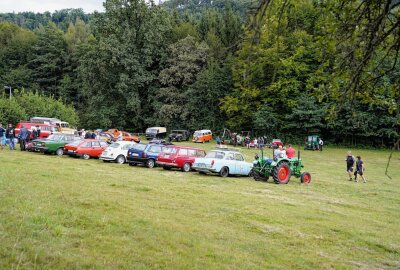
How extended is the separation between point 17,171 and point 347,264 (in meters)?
12.6

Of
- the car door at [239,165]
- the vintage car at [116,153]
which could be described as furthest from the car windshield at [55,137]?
the car door at [239,165]

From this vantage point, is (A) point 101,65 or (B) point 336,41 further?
(A) point 101,65

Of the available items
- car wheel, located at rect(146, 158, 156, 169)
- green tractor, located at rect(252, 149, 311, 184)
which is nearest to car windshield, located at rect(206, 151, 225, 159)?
green tractor, located at rect(252, 149, 311, 184)

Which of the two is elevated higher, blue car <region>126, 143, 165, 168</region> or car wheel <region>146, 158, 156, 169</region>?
blue car <region>126, 143, 165, 168</region>

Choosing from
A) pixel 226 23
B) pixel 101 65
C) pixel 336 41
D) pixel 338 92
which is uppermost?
pixel 226 23

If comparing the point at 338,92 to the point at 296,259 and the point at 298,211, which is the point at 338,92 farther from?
the point at 298,211

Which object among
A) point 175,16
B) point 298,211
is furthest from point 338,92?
point 175,16

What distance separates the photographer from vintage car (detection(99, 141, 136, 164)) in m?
25.4

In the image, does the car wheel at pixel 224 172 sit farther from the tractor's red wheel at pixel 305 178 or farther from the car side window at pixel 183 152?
the tractor's red wheel at pixel 305 178

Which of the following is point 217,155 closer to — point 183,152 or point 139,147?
point 183,152

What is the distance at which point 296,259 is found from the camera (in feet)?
25.2

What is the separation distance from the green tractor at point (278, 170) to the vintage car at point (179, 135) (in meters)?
34.4

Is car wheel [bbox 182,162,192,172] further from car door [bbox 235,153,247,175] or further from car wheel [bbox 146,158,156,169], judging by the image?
car door [bbox 235,153,247,175]

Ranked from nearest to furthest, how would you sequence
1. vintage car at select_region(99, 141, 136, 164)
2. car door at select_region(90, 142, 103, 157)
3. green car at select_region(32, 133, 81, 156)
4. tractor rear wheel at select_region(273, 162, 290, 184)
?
tractor rear wheel at select_region(273, 162, 290, 184) < vintage car at select_region(99, 141, 136, 164) < green car at select_region(32, 133, 81, 156) < car door at select_region(90, 142, 103, 157)
